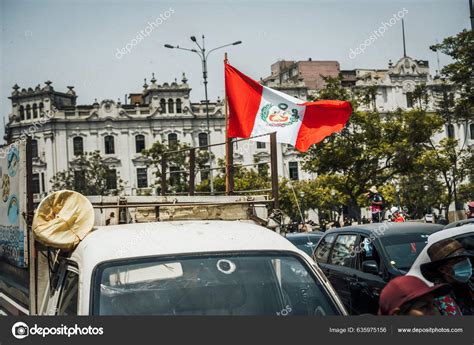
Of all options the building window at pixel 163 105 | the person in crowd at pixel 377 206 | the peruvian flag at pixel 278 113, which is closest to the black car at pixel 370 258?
the peruvian flag at pixel 278 113

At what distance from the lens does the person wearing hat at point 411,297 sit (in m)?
3.11

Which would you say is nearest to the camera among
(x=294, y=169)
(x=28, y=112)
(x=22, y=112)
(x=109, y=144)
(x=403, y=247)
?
(x=403, y=247)

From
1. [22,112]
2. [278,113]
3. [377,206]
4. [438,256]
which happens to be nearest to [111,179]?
[22,112]

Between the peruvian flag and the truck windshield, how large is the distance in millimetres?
4086

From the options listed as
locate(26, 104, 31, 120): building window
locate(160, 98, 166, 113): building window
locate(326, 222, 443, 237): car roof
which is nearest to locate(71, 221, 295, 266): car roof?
locate(326, 222, 443, 237): car roof

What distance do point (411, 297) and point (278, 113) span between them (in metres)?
5.21

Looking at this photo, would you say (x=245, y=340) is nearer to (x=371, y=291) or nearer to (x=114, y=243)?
(x=114, y=243)

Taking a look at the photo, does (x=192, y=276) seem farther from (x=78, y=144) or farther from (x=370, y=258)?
(x=78, y=144)

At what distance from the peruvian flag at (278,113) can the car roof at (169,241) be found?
12.7ft

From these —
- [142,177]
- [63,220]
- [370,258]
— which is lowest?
[370,258]

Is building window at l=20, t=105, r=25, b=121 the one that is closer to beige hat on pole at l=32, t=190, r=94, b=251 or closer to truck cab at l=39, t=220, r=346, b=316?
beige hat on pole at l=32, t=190, r=94, b=251

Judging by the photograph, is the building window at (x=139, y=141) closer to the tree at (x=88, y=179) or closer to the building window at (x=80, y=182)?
the tree at (x=88, y=179)

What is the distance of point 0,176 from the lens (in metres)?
5.77

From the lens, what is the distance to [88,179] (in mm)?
54312
